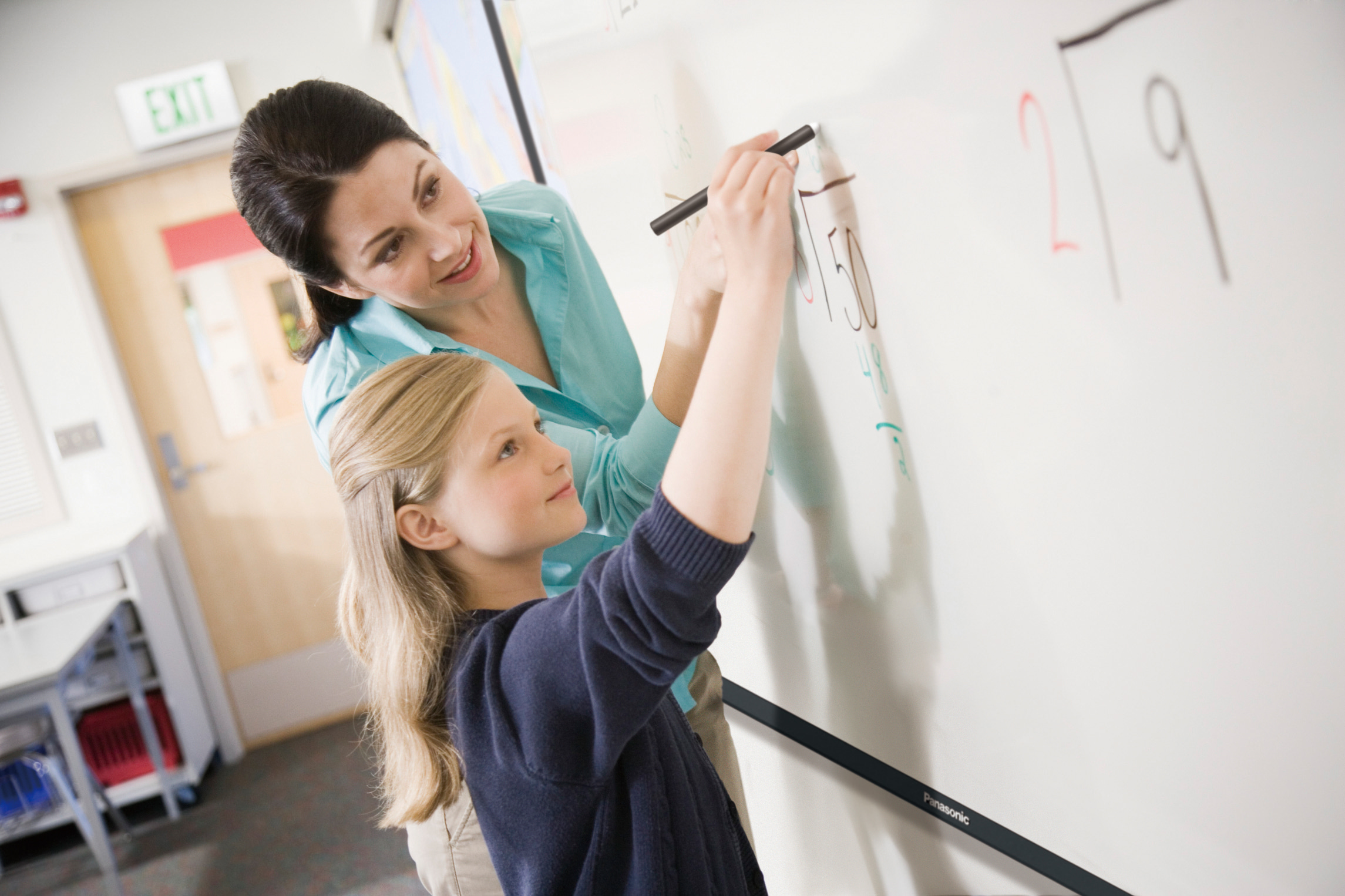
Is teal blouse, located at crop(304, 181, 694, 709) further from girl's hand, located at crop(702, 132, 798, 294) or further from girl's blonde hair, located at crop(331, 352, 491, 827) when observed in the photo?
girl's hand, located at crop(702, 132, 798, 294)

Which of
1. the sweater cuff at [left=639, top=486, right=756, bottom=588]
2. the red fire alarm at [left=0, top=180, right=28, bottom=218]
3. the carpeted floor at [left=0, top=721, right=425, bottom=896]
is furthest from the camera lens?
the red fire alarm at [left=0, top=180, right=28, bottom=218]

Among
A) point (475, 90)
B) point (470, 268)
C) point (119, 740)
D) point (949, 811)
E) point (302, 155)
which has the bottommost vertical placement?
point (119, 740)

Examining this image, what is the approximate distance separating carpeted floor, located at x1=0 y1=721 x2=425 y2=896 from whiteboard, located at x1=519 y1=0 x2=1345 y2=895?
2117 millimetres

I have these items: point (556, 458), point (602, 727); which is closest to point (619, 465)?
point (556, 458)

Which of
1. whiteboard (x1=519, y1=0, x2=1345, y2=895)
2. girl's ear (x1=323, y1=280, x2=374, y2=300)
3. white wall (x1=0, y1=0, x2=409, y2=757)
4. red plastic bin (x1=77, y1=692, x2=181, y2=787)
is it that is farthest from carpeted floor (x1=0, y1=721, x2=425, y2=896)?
whiteboard (x1=519, y1=0, x2=1345, y2=895)

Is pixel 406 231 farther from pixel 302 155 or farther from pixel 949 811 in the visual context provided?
pixel 949 811

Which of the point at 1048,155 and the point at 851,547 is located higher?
the point at 1048,155

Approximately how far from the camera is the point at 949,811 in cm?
63

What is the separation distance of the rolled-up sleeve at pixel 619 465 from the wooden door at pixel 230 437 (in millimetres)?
2575

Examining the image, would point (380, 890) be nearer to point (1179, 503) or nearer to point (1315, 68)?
point (1179, 503)

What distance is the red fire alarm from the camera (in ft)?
9.49

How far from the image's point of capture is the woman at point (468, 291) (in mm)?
740

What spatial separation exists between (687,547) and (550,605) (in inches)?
5.1

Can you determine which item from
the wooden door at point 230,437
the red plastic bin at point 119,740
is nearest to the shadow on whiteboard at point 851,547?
the wooden door at point 230,437
